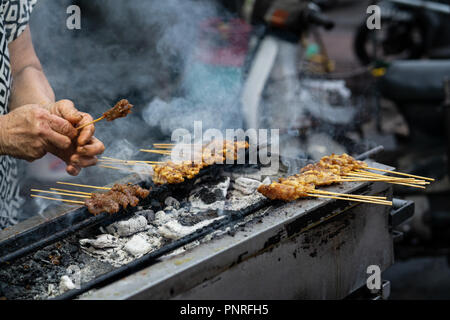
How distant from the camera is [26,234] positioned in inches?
107

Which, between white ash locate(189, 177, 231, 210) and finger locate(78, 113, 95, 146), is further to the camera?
white ash locate(189, 177, 231, 210)

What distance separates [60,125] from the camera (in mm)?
2527

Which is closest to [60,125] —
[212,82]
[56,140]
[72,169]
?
[56,140]

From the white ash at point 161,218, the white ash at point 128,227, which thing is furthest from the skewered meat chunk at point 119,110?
the white ash at point 161,218

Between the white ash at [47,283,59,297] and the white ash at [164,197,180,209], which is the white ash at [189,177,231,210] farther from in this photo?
the white ash at [47,283,59,297]

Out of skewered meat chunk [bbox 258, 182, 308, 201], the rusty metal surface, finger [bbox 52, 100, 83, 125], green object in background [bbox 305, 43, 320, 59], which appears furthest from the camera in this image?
green object in background [bbox 305, 43, 320, 59]

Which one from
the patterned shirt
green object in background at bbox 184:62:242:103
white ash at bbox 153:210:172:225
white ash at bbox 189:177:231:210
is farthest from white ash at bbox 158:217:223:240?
green object in background at bbox 184:62:242:103

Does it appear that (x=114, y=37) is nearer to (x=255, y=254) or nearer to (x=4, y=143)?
(x=4, y=143)

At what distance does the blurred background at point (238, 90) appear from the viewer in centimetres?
503

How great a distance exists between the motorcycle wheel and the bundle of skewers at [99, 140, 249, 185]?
27.6ft

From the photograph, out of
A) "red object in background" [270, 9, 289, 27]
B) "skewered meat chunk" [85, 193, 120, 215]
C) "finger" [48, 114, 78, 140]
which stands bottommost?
"skewered meat chunk" [85, 193, 120, 215]

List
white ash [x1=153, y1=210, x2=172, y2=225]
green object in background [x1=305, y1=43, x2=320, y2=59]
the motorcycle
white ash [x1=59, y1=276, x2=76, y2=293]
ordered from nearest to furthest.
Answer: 1. white ash [x1=59, y1=276, x2=76, y2=293]
2. white ash [x1=153, y1=210, x2=172, y2=225]
3. the motorcycle
4. green object in background [x1=305, y1=43, x2=320, y2=59]

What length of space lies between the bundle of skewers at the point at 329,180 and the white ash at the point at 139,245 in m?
0.86

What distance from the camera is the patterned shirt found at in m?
3.15
